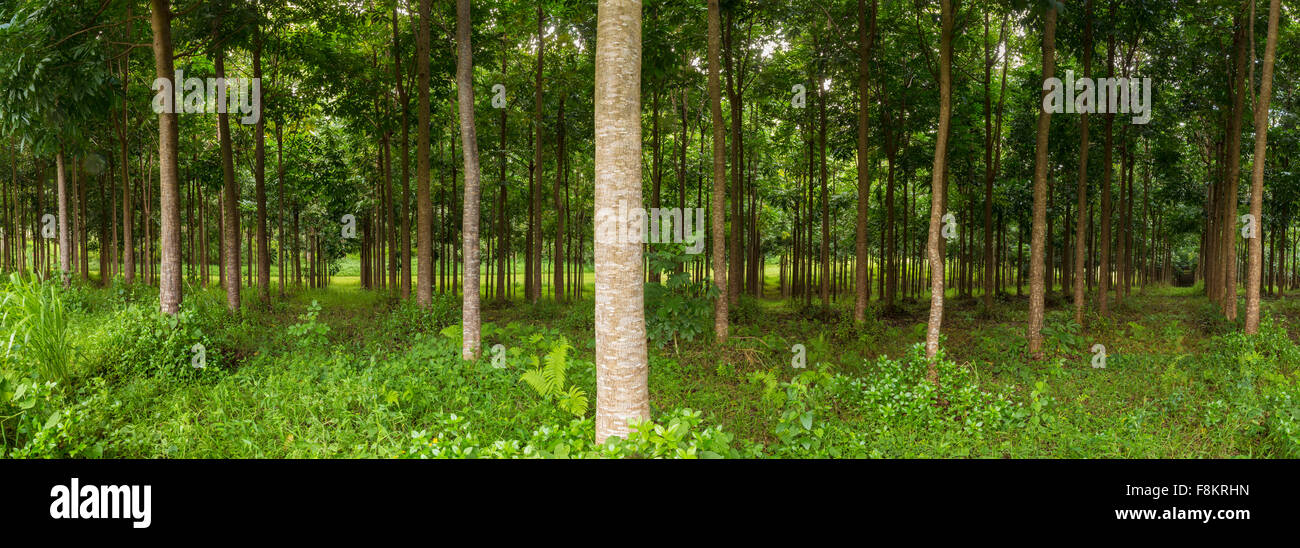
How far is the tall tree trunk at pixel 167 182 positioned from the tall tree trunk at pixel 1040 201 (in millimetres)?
13991

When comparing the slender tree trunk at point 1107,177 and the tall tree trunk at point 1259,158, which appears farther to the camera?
the slender tree trunk at point 1107,177

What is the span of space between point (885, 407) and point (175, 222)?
444 inches

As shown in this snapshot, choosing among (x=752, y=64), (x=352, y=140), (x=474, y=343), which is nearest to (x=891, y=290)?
(x=752, y=64)

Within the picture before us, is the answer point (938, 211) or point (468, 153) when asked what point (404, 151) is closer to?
point (468, 153)

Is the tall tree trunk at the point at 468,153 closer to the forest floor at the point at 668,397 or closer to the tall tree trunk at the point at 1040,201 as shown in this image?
the forest floor at the point at 668,397

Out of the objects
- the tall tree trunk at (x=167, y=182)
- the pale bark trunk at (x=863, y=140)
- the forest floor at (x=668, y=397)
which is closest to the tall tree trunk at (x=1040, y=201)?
the forest floor at (x=668, y=397)

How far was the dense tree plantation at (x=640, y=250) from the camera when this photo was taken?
5.88 metres

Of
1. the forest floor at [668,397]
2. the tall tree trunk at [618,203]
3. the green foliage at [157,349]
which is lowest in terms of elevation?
the forest floor at [668,397]

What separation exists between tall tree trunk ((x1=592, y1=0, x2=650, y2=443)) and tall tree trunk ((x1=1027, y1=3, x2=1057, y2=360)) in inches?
310

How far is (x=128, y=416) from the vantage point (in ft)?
20.7

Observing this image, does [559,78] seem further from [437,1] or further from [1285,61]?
[1285,61]

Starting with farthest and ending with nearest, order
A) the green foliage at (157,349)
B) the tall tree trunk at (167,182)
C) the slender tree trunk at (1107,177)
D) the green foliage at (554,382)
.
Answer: the slender tree trunk at (1107,177) → the tall tree trunk at (167,182) → the green foliage at (157,349) → the green foliage at (554,382)

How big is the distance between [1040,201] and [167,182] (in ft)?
47.4

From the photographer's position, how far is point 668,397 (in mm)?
7965
